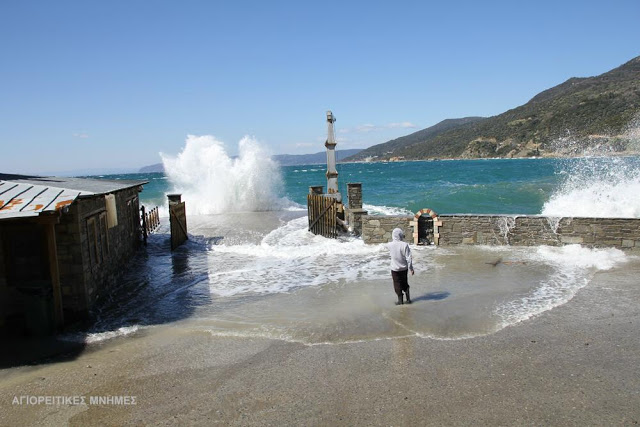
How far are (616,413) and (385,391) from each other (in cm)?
235

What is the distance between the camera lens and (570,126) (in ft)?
246

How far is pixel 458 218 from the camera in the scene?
14117mm

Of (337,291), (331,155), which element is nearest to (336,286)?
(337,291)

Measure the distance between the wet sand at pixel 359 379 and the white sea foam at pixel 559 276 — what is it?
1.80 ft

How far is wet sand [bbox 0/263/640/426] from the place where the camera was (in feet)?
15.6

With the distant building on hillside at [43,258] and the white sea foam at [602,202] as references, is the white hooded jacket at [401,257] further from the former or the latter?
the white sea foam at [602,202]

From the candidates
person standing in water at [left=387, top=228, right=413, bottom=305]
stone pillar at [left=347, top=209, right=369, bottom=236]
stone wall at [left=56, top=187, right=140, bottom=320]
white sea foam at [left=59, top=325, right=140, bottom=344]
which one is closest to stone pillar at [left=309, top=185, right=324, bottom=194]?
stone pillar at [left=347, top=209, right=369, bottom=236]

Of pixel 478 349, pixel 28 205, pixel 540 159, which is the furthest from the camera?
pixel 540 159

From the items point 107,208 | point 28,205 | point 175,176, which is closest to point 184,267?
point 107,208

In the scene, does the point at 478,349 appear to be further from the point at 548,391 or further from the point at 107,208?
the point at 107,208

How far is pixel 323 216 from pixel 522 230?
7.27 meters

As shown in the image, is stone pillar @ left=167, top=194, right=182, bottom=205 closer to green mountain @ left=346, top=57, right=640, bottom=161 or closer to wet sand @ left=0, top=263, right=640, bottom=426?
wet sand @ left=0, top=263, right=640, bottom=426

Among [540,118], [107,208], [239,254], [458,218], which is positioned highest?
[540,118]

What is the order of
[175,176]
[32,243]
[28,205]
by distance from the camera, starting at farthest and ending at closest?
[175,176]
[32,243]
[28,205]
